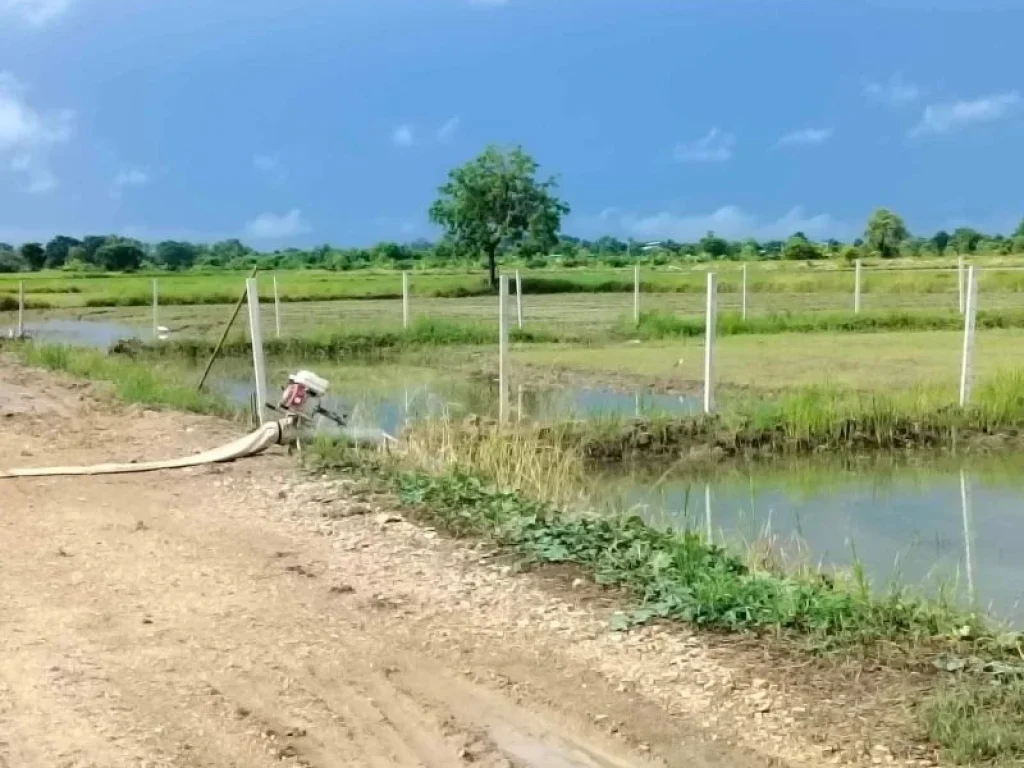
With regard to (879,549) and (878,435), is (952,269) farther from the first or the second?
(879,549)

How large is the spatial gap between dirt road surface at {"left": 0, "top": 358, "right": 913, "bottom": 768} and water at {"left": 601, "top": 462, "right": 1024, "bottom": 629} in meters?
1.80

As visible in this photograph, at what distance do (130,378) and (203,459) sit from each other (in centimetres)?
505

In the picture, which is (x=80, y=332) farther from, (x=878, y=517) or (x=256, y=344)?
(x=878, y=517)

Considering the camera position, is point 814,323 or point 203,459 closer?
point 203,459

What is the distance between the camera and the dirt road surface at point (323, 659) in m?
4.16

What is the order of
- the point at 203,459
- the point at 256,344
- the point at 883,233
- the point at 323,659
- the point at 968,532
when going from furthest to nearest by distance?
the point at 883,233 → the point at 256,344 → the point at 203,459 → the point at 968,532 → the point at 323,659

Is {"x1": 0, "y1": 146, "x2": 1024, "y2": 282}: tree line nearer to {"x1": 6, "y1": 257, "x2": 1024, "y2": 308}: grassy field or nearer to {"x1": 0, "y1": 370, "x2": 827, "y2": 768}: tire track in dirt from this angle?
{"x1": 6, "y1": 257, "x2": 1024, "y2": 308}: grassy field

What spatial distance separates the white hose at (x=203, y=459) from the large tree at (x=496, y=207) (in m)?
29.4

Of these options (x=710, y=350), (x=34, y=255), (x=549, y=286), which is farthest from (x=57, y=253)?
(x=710, y=350)

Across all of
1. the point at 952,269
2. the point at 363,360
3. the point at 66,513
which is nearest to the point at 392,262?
the point at 952,269

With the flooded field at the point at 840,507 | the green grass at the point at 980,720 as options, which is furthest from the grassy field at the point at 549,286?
the green grass at the point at 980,720

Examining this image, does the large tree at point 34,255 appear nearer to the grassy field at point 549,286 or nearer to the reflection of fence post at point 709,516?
the grassy field at point 549,286

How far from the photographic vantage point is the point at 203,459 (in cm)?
930

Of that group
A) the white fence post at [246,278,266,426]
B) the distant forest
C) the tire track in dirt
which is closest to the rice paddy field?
the tire track in dirt
